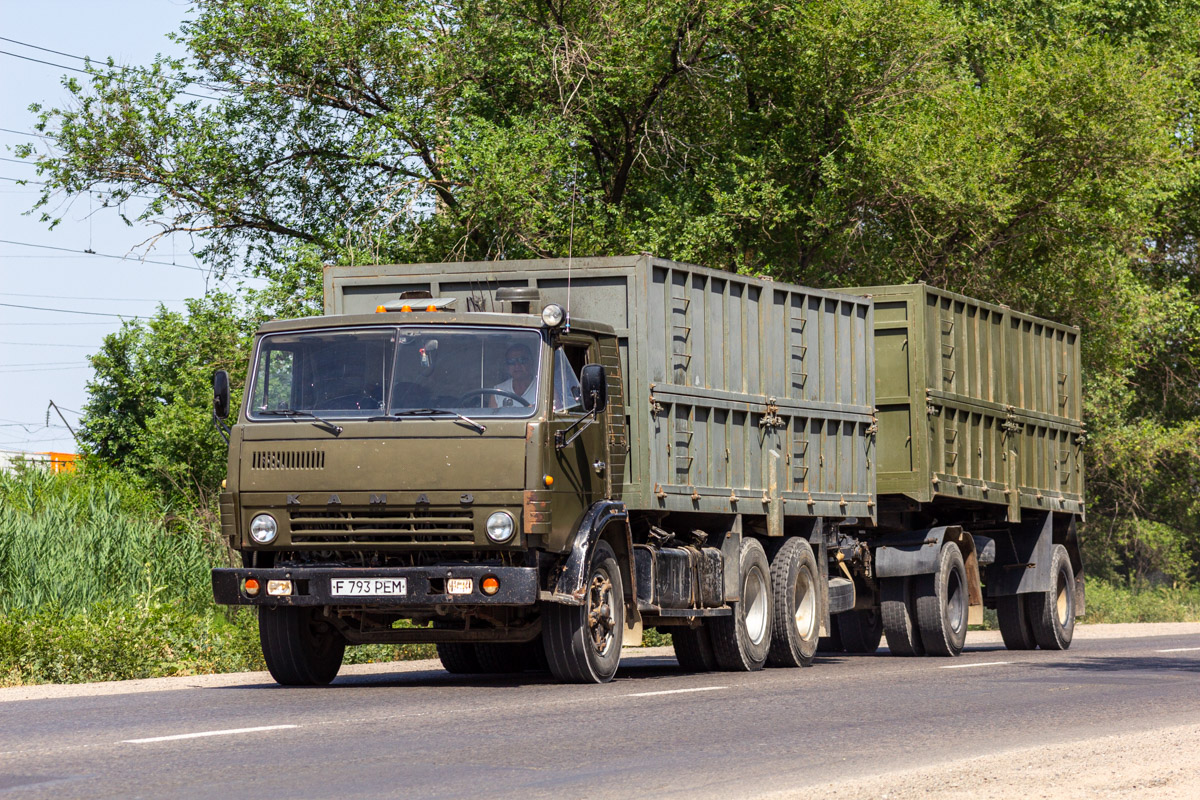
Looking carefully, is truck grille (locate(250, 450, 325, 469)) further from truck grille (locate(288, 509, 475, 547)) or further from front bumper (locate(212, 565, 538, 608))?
front bumper (locate(212, 565, 538, 608))

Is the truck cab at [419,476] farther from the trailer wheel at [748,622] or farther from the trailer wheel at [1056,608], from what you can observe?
the trailer wheel at [1056,608]

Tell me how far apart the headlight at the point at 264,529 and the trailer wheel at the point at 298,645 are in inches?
25.9

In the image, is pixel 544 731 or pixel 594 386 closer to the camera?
pixel 544 731

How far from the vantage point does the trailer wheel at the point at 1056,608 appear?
20969 millimetres

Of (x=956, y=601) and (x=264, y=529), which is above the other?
(x=264, y=529)

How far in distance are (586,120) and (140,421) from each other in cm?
934

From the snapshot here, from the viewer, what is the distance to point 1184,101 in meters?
35.0

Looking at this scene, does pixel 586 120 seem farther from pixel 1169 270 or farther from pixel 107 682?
pixel 1169 270

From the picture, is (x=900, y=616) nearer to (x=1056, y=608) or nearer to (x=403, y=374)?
(x=1056, y=608)

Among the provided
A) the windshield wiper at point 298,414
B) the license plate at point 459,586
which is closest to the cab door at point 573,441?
the license plate at point 459,586

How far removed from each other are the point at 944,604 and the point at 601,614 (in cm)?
658

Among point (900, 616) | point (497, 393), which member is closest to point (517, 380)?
point (497, 393)

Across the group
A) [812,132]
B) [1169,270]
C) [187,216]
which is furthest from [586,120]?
[1169,270]

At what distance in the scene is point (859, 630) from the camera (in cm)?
2052
